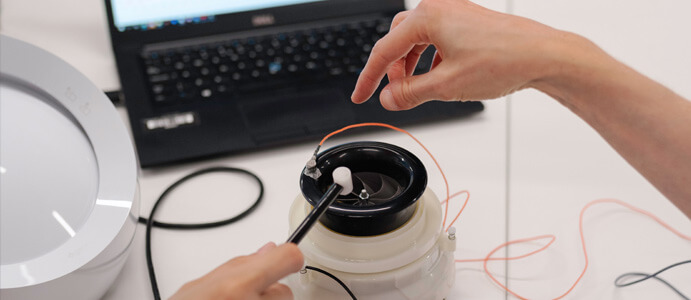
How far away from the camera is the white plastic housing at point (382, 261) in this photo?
0.45 m

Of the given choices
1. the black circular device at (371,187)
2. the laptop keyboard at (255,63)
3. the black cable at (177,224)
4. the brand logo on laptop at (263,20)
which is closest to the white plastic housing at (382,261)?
the black circular device at (371,187)

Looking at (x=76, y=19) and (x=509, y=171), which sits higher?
(x=76, y=19)

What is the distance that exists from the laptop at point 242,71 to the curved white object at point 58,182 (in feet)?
0.54

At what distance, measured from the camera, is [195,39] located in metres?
0.86

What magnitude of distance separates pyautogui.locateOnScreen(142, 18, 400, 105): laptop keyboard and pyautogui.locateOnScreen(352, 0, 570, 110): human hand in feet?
0.95

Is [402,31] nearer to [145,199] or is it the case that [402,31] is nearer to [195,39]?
[145,199]

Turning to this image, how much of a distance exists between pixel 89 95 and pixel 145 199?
6.5 inches

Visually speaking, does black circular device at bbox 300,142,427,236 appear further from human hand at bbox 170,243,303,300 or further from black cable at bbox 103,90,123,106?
black cable at bbox 103,90,123,106

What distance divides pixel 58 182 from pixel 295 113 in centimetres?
32

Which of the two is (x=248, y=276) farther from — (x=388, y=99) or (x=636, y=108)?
(x=636, y=108)

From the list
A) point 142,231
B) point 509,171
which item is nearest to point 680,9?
point 509,171

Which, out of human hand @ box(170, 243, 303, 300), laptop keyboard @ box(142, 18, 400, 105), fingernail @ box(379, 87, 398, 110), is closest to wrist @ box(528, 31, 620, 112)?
fingernail @ box(379, 87, 398, 110)

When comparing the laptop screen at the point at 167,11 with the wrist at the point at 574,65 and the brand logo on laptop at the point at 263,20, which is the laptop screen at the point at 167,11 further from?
the wrist at the point at 574,65

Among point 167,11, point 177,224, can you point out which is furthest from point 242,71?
point 177,224
